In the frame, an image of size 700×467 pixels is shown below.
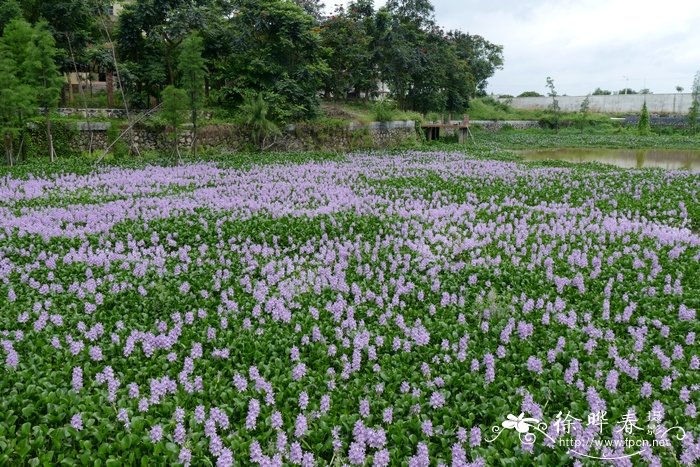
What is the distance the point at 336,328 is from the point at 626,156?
32461 millimetres

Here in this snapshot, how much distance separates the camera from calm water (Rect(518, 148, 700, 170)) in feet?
91.3

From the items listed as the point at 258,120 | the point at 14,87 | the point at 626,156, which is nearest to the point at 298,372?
the point at 14,87

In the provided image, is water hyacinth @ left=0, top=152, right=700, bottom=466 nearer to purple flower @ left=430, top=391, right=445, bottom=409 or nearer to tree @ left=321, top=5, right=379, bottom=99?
purple flower @ left=430, top=391, right=445, bottom=409

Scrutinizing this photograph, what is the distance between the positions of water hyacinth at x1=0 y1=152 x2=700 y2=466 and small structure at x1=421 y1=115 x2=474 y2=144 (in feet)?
89.1

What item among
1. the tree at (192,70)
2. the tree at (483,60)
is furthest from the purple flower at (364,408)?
the tree at (483,60)

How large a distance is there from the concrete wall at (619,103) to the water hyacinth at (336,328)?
2634 inches

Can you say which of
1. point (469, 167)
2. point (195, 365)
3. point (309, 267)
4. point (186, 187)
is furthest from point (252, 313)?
point (469, 167)

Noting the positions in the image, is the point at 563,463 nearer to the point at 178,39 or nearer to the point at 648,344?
the point at 648,344

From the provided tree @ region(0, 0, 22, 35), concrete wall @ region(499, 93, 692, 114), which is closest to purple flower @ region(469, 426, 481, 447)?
tree @ region(0, 0, 22, 35)

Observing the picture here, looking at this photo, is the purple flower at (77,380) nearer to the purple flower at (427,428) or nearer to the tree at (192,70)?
the purple flower at (427,428)

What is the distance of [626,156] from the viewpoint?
32.4 m

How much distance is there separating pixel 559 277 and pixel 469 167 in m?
12.8

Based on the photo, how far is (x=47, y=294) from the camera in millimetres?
6020

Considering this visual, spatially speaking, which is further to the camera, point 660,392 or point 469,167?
point 469,167
